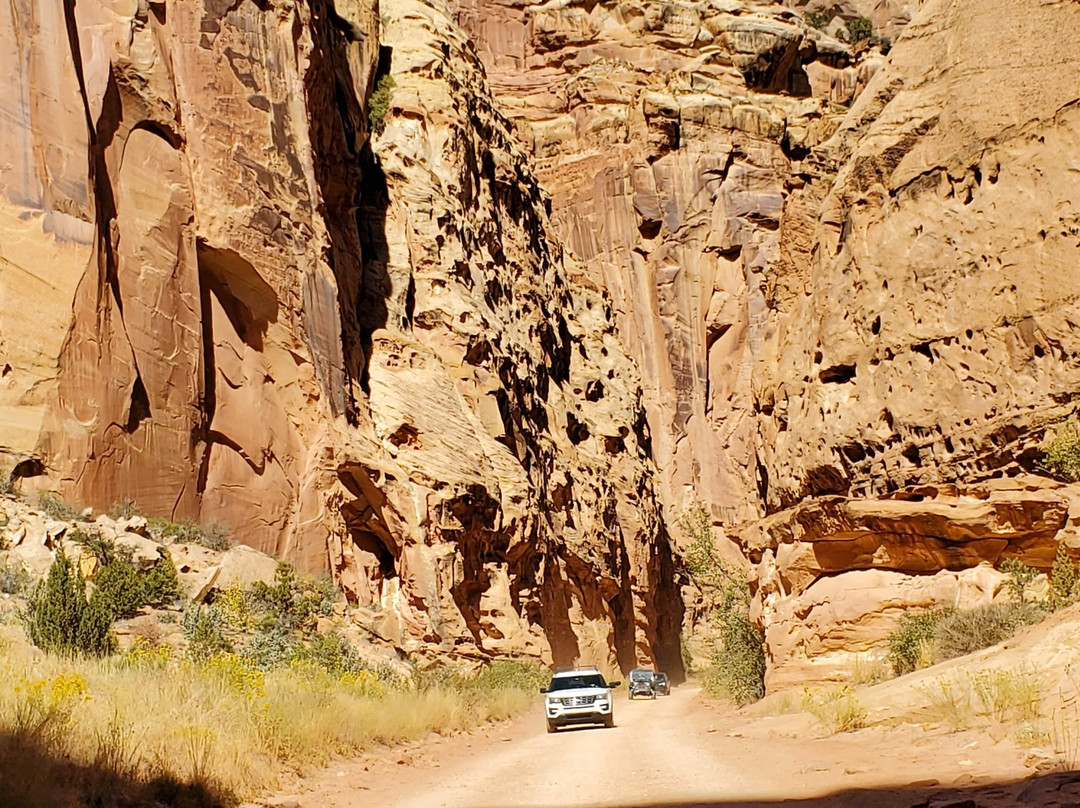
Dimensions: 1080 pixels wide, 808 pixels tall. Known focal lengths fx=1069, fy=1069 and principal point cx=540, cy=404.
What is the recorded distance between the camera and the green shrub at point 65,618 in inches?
619

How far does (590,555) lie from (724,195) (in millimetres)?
33338

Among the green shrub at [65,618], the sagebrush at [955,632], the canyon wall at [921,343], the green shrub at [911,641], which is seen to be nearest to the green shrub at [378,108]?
the canyon wall at [921,343]

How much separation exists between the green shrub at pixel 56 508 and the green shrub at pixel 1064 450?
18.5 m

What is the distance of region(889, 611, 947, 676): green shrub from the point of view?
53.6ft

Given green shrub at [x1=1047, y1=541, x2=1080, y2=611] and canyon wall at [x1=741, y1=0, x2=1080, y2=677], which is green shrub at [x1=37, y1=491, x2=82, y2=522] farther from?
green shrub at [x1=1047, y1=541, x2=1080, y2=611]

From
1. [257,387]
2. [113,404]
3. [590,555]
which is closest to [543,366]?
[590,555]

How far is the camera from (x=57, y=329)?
23.7 m

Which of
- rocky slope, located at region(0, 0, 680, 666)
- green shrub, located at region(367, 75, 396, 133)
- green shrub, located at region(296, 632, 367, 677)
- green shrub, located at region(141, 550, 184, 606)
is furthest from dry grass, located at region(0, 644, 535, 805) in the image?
green shrub, located at region(367, 75, 396, 133)

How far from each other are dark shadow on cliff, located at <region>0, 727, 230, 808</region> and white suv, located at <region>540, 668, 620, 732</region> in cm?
1249

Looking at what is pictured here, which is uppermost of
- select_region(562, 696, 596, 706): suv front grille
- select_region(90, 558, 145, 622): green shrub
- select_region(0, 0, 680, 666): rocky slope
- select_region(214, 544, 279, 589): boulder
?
select_region(0, 0, 680, 666): rocky slope

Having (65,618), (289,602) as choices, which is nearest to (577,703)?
(289,602)

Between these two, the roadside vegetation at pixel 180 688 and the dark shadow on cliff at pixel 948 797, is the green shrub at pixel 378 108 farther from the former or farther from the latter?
the dark shadow on cliff at pixel 948 797

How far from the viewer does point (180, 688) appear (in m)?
12.4

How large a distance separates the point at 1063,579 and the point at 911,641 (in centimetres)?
240
